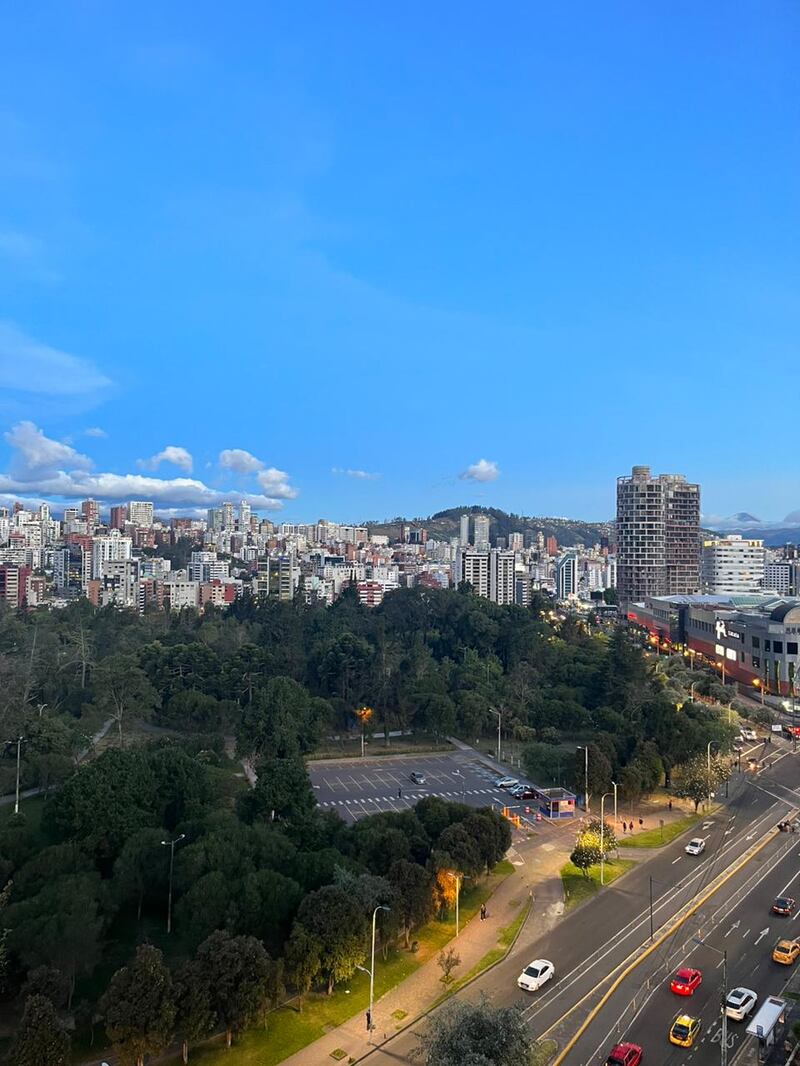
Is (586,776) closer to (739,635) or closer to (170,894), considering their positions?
(170,894)

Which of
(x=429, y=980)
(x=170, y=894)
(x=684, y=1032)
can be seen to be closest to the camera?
(x=684, y=1032)

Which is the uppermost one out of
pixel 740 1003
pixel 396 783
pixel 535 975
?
pixel 740 1003

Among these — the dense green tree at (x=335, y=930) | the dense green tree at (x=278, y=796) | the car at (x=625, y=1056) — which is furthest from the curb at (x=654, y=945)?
the dense green tree at (x=278, y=796)

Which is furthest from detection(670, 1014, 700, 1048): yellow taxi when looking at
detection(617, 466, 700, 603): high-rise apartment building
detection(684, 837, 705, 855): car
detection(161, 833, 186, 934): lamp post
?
detection(617, 466, 700, 603): high-rise apartment building

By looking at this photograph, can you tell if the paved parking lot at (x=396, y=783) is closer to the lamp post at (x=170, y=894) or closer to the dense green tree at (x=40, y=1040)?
the lamp post at (x=170, y=894)

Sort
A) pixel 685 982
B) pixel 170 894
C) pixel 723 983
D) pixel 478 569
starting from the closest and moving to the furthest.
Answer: pixel 723 983
pixel 685 982
pixel 170 894
pixel 478 569

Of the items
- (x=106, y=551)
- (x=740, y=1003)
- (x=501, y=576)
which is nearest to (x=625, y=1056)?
(x=740, y=1003)
